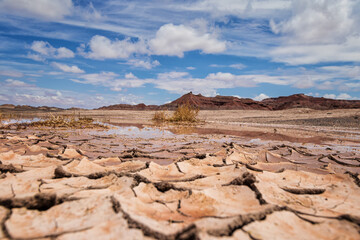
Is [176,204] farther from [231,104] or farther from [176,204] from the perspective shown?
[231,104]

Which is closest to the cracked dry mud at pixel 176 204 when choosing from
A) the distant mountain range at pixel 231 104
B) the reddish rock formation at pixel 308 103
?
the distant mountain range at pixel 231 104

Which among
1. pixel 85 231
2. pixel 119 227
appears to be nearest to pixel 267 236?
pixel 119 227

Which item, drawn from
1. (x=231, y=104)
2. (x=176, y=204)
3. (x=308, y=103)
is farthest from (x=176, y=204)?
(x=308, y=103)

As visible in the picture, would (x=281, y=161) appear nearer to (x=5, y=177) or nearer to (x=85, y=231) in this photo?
(x=85, y=231)

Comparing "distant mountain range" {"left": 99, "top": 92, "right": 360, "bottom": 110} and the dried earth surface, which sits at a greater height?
"distant mountain range" {"left": 99, "top": 92, "right": 360, "bottom": 110}

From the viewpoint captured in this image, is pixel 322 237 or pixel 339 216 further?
pixel 339 216

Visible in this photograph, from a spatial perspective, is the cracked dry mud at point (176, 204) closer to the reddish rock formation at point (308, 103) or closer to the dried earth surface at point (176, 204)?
the dried earth surface at point (176, 204)

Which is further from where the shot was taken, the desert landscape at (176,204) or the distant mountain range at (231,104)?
the distant mountain range at (231,104)

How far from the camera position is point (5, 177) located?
190 centimetres

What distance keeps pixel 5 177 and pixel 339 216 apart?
2.35 m

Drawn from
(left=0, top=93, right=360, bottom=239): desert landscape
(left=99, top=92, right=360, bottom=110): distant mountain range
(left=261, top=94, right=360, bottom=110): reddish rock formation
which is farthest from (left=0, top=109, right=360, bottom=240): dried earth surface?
(left=261, top=94, right=360, bottom=110): reddish rock formation

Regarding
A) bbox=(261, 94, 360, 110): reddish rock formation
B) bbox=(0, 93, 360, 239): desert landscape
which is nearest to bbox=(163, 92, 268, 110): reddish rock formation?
bbox=(261, 94, 360, 110): reddish rock formation

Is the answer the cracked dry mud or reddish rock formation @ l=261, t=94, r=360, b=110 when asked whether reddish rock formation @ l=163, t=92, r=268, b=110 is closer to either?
reddish rock formation @ l=261, t=94, r=360, b=110

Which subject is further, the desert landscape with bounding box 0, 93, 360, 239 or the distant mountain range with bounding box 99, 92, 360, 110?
the distant mountain range with bounding box 99, 92, 360, 110
